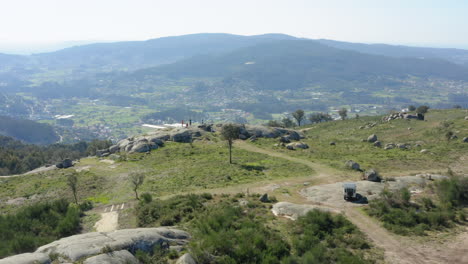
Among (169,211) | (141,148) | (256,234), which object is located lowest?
(141,148)

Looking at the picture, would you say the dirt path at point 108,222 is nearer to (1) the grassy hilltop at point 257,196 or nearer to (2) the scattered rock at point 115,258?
(1) the grassy hilltop at point 257,196

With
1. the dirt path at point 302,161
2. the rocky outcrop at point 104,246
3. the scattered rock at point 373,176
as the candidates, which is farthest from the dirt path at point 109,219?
the scattered rock at point 373,176

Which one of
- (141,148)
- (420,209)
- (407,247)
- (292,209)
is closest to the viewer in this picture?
(407,247)

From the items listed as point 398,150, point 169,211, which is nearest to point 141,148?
point 169,211

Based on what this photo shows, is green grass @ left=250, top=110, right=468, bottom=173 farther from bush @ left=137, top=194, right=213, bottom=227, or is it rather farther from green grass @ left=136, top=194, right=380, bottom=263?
bush @ left=137, top=194, right=213, bottom=227

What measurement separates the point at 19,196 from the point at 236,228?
44485 mm

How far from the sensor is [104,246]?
21578mm

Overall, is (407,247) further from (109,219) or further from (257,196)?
(109,219)

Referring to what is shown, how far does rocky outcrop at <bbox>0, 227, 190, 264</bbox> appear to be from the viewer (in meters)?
19.9

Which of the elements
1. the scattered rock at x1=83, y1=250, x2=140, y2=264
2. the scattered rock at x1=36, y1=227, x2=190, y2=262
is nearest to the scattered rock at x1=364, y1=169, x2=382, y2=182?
the scattered rock at x1=36, y1=227, x2=190, y2=262

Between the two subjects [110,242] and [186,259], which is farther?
[110,242]

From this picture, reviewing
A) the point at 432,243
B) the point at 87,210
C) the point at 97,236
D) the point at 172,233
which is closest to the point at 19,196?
the point at 87,210

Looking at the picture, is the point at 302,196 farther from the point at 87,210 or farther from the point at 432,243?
the point at 87,210

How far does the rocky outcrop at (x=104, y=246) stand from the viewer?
784 inches
